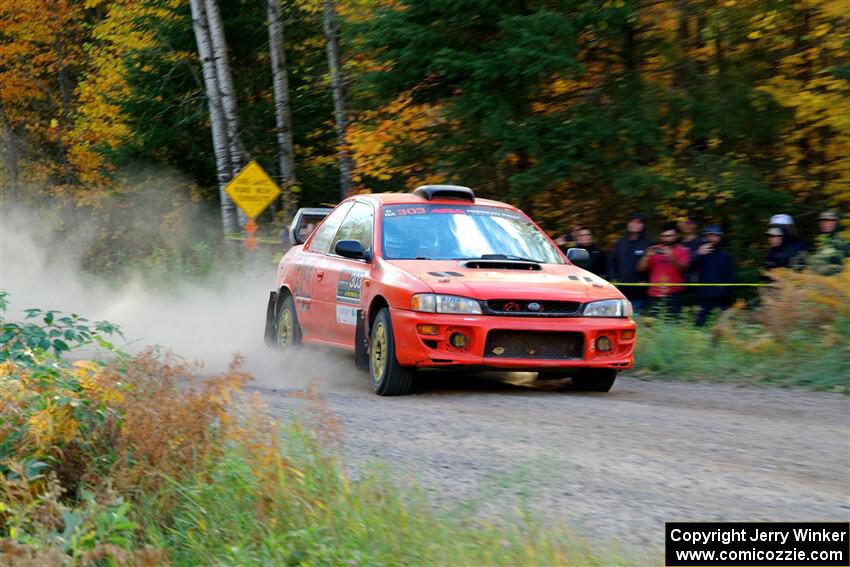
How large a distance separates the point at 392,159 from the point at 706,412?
14.2 m

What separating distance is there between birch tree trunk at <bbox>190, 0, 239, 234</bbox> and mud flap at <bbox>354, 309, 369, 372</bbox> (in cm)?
1552

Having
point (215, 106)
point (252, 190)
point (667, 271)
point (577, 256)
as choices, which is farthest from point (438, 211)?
point (215, 106)

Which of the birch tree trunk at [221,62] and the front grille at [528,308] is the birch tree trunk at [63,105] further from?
the front grille at [528,308]

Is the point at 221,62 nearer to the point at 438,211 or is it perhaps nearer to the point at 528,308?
the point at 438,211

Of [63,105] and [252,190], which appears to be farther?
[63,105]

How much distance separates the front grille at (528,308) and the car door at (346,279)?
58.2 inches

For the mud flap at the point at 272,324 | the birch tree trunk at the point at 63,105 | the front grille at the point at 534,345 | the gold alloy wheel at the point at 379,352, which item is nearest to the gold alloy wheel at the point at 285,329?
the mud flap at the point at 272,324

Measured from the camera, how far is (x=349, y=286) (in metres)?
11.0

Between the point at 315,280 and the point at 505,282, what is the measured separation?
271cm

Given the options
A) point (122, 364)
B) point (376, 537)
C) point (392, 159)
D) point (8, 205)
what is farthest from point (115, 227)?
point (376, 537)

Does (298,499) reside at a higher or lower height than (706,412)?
higher

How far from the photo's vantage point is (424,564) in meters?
4.84

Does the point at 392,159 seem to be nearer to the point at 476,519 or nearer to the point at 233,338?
the point at 233,338

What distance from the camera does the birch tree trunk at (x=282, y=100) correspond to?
2638cm
